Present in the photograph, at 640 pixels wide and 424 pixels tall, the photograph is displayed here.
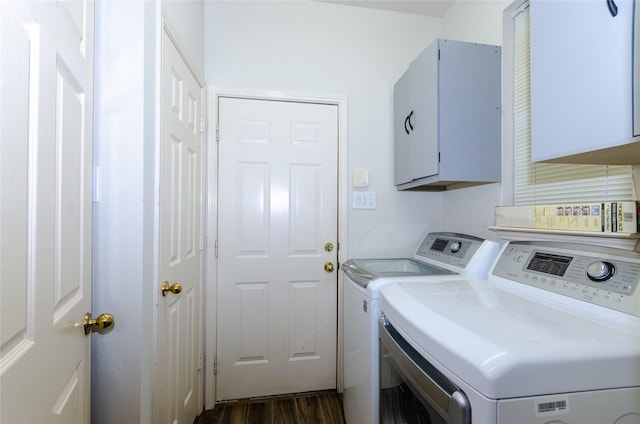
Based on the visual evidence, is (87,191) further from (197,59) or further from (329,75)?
(329,75)

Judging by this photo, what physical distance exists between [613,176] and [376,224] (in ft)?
3.92

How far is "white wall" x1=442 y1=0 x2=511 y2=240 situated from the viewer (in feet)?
4.98

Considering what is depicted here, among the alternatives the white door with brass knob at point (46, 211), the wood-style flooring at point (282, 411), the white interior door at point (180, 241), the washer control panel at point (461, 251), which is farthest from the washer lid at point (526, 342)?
the wood-style flooring at point (282, 411)

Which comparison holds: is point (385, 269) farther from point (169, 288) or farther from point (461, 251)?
point (169, 288)

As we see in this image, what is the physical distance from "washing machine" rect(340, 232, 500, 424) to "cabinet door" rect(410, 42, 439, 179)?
1.44 feet

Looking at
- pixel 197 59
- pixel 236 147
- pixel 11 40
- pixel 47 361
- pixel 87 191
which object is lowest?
pixel 47 361

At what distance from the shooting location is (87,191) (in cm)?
85

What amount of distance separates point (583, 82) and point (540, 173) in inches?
26.2

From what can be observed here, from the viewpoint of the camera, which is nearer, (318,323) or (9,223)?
(9,223)

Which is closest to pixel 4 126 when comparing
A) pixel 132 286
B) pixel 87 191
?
pixel 87 191

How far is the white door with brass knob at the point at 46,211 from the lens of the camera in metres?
0.50

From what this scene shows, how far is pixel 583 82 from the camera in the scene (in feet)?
2.49

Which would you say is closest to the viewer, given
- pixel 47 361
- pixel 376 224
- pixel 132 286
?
→ pixel 47 361

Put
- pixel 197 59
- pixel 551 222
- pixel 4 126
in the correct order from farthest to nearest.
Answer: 1. pixel 197 59
2. pixel 551 222
3. pixel 4 126
